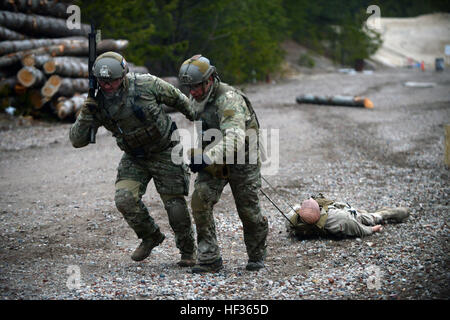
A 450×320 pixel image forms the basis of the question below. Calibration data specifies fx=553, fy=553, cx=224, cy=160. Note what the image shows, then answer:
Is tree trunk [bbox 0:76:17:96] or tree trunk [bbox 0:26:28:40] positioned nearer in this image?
tree trunk [bbox 0:76:17:96]

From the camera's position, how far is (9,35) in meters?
16.3

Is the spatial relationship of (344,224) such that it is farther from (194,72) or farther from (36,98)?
(36,98)

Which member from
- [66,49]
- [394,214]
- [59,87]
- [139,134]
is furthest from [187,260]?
[66,49]

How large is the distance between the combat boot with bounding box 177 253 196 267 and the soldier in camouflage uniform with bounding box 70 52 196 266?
0.34 feet

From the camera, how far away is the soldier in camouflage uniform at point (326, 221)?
6410 mm

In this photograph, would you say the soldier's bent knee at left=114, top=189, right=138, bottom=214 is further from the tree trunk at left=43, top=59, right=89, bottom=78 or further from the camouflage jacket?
the tree trunk at left=43, top=59, right=89, bottom=78

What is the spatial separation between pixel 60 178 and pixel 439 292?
7269mm

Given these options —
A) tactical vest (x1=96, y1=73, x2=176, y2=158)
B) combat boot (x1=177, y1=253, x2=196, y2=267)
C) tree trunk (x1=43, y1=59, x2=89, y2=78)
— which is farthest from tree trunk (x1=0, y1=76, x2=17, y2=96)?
combat boot (x1=177, y1=253, x2=196, y2=267)

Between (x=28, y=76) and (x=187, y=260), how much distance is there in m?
11.5

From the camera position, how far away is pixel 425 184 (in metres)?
9.24

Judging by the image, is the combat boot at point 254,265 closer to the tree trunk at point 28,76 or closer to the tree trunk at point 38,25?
the tree trunk at point 28,76

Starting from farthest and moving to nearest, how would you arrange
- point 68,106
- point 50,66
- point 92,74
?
1. point 50,66
2. point 68,106
3. point 92,74

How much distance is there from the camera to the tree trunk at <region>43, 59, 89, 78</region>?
51.2 feet

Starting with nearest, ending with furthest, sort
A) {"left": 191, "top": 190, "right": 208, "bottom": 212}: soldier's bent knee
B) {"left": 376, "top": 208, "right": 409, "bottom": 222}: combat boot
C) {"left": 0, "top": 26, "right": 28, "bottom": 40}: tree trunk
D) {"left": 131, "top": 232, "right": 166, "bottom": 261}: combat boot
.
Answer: {"left": 191, "top": 190, "right": 208, "bottom": 212}: soldier's bent knee < {"left": 131, "top": 232, "right": 166, "bottom": 261}: combat boot < {"left": 376, "top": 208, "right": 409, "bottom": 222}: combat boot < {"left": 0, "top": 26, "right": 28, "bottom": 40}: tree trunk
